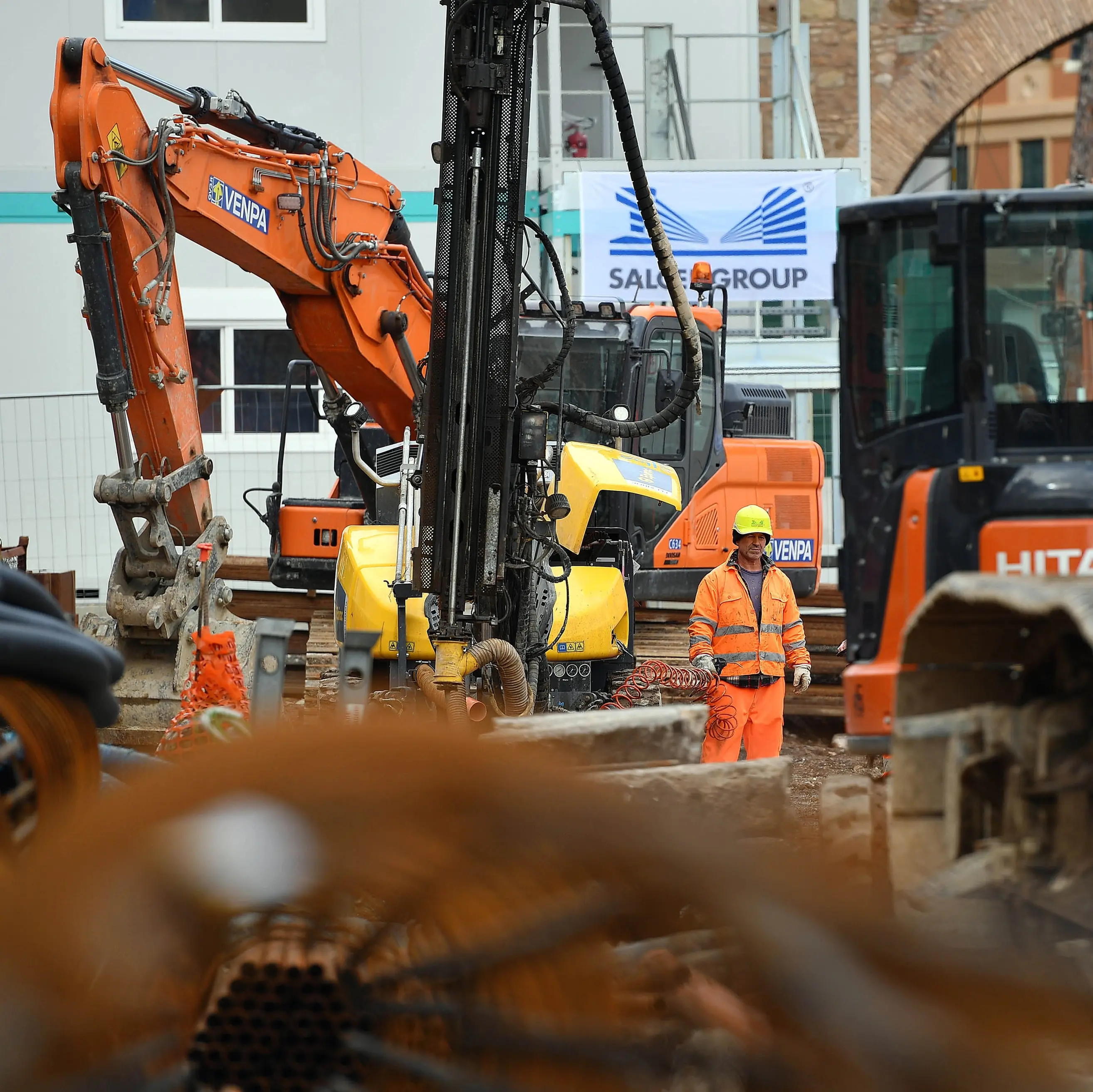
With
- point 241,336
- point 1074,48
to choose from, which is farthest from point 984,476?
point 1074,48

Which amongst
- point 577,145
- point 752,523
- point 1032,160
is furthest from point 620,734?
point 1032,160

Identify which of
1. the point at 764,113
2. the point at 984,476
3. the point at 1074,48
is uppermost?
the point at 1074,48

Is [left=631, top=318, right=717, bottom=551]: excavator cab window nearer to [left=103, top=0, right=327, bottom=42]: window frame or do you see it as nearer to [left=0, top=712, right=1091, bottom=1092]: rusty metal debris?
[left=103, top=0, right=327, bottom=42]: window frame

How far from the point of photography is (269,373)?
1733 centimetres

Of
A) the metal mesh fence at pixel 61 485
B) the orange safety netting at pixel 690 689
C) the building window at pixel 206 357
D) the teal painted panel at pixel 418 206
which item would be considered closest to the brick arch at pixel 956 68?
the teal painted panel at pixel 418 206

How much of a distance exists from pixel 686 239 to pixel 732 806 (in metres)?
13.7

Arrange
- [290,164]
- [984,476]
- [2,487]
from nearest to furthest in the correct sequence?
1. [984,476]
2. [290,164]
3. [2,487]

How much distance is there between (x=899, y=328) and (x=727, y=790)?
Result: 6.65 feet

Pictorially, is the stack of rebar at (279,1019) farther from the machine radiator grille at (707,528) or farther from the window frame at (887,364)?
the machine radiator grille at (707,528)

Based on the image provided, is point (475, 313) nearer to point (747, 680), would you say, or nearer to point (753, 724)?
point (747, 680)

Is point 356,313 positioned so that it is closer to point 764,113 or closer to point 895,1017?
point 895,1017

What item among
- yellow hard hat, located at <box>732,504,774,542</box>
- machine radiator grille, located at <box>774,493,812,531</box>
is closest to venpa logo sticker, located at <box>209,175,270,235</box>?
yellow hard hat, located at <box>732,504,774,542</box>

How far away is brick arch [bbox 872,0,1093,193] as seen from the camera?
2047 cm

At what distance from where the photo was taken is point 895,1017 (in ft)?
6.15
